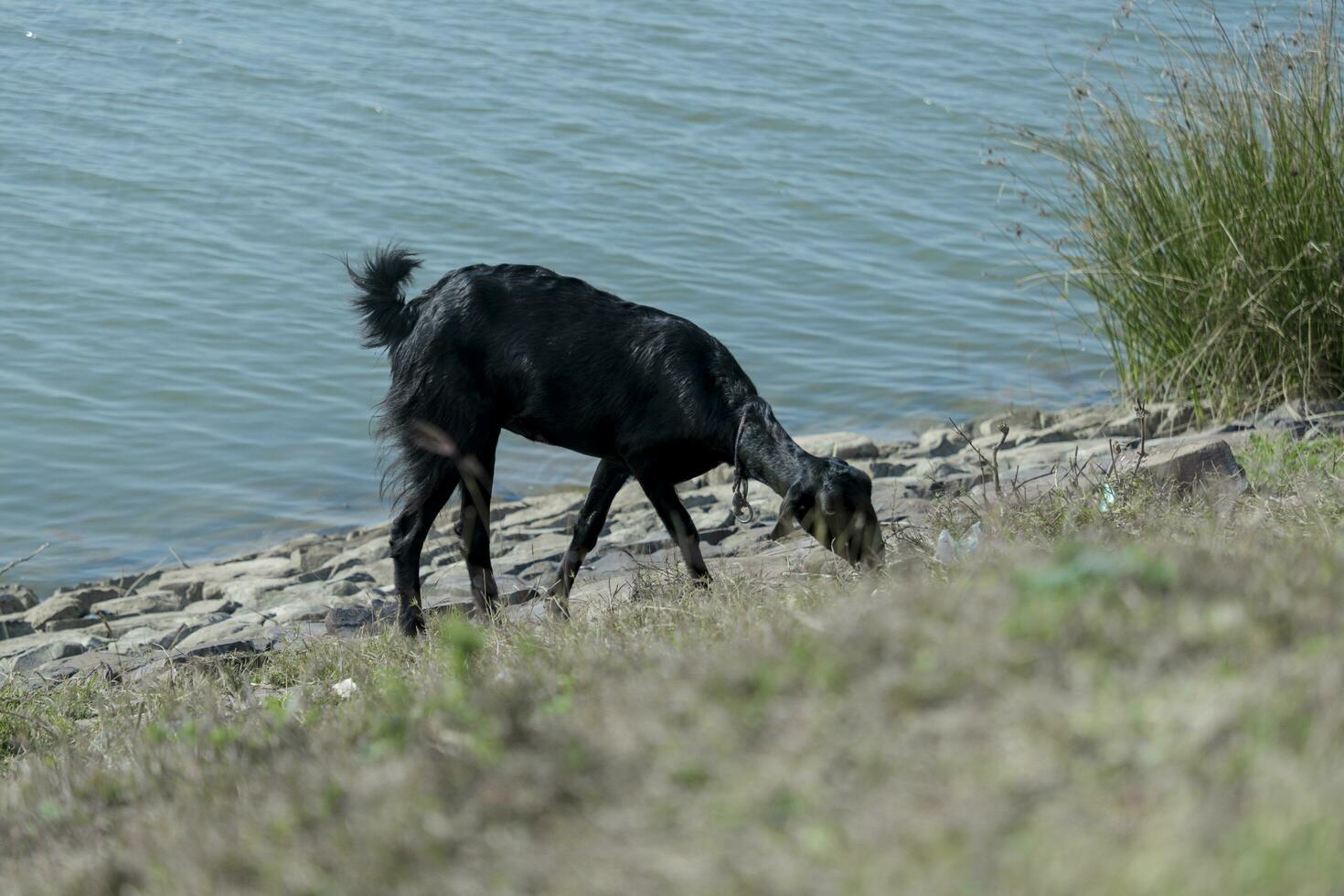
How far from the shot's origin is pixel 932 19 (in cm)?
2170

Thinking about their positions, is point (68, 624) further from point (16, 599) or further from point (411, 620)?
point (411, 620)

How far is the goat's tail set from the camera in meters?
5.90

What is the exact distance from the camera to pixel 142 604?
748 centimetres

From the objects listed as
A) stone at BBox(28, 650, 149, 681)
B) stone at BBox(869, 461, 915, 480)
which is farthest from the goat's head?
stone at BBox(869, 461, 915, 480)

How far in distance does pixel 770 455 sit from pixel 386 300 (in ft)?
5.56

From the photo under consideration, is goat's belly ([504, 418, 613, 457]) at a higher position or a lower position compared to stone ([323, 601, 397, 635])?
higher

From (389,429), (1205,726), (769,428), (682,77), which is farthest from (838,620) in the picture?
(682,77)

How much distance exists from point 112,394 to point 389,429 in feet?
18.3

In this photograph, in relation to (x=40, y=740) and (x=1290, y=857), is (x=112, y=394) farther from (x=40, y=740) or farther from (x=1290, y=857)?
(x=1290, y=857)

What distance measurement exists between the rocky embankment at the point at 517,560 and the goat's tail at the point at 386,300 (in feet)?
3.70

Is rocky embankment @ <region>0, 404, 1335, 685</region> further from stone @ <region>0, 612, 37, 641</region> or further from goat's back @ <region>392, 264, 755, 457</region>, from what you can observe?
goat's back @ <region>392, 264, 755, 457</region>

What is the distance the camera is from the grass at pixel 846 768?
81.8 inches

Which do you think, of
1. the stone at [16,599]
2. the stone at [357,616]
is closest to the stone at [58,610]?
the stone at [16,599]

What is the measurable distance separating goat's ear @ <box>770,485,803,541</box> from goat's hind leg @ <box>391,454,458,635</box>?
1386 mm
